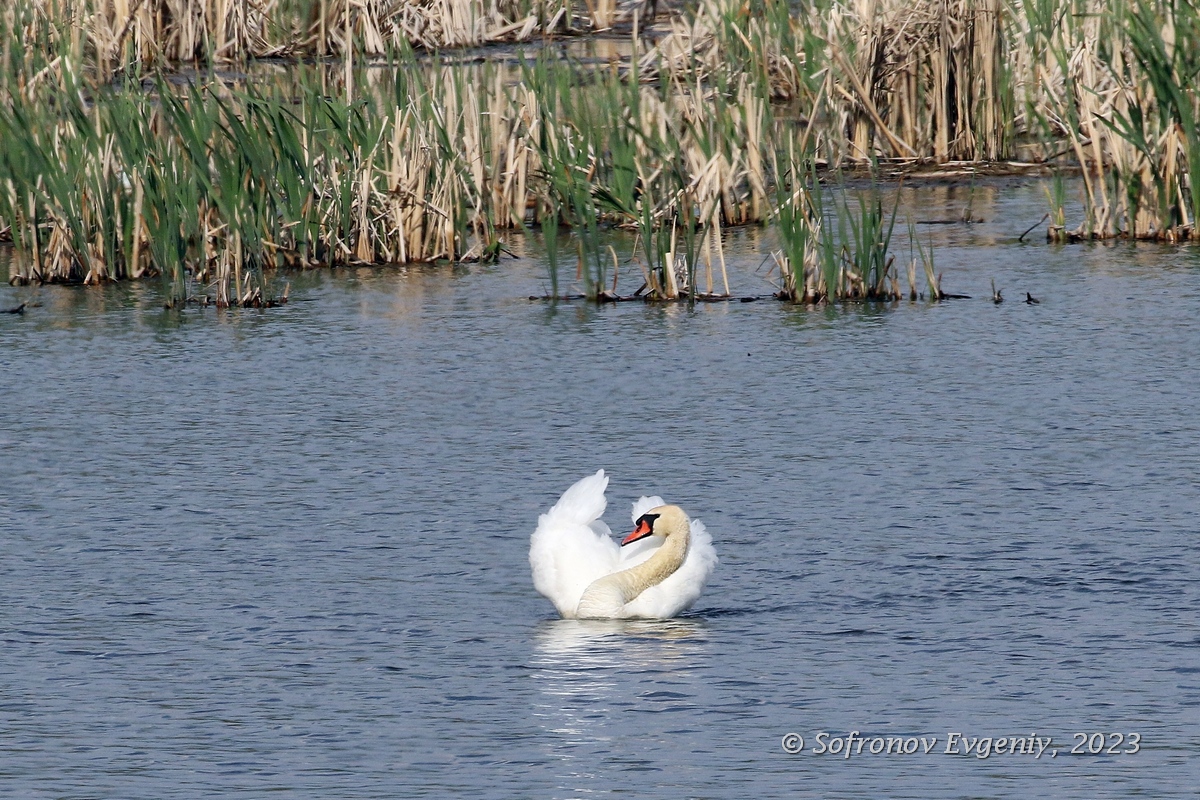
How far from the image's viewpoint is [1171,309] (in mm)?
11789

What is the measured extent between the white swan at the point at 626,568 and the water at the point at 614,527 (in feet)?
0.32

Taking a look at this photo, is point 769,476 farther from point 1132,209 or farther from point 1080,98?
point 1080,98

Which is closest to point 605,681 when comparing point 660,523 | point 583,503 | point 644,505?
point 660,523

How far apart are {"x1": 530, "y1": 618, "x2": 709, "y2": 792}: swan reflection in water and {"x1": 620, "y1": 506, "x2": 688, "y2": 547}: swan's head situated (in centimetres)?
30

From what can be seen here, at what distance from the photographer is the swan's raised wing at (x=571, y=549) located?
7.14 meters

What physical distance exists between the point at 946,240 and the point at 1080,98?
5.31ft

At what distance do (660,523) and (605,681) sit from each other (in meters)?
1.01

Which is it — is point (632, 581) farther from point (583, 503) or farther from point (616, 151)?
point (616, 151)

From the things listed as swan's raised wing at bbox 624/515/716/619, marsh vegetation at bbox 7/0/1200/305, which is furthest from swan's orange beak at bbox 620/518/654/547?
marsh vegetation at bbox 7/0/1200/305

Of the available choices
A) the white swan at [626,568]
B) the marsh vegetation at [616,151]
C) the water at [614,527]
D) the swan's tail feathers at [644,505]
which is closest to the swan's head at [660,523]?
the white swan at [626,568]

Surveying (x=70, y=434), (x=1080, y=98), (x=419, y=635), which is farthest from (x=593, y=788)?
(x=1080, y=98)

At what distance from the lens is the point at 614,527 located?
8438 mm

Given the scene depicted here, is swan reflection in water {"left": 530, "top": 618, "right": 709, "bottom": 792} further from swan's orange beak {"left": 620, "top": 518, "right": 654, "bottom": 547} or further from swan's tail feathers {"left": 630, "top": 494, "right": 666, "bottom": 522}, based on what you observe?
swan's tail feathers {"left": 630, "top": 494, "right": 666, "bottom": 522}

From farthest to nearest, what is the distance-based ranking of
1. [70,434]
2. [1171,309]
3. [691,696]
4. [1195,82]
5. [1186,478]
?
[1195,82] < [1171,309] < [70,434] < [1186,478] < [691,696]
